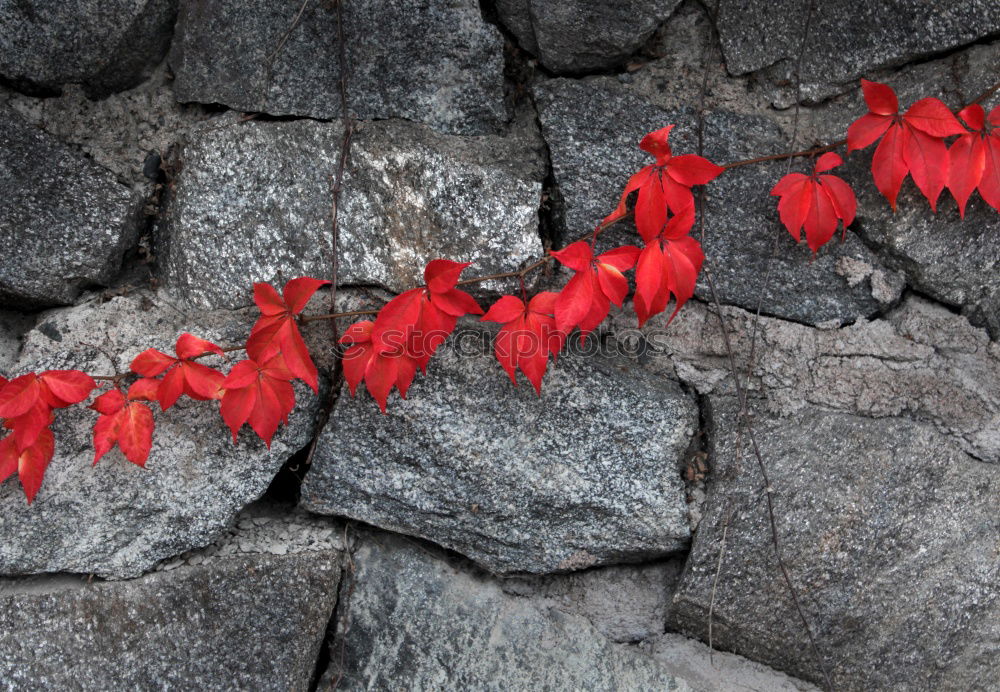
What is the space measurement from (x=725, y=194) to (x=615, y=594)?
77 cm

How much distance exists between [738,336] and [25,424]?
4.06 ft

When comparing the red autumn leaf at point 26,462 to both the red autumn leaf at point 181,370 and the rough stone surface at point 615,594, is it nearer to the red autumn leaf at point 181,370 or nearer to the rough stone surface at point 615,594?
the red autumn leaf at point 181,370

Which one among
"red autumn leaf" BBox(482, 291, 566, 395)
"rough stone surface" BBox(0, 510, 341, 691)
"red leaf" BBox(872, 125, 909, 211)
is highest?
→ "red leaf" BBox(872, 125, 909, 211)

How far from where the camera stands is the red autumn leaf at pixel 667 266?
4.62ft

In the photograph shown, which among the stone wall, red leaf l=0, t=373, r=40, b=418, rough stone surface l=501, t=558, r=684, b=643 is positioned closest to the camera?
red leaf l=0, t=373, r=40, b=418

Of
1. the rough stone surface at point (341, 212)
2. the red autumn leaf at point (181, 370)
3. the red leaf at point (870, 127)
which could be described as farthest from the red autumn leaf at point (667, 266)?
the red autumn leaf at point (181, 370)

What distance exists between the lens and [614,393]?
4.96ft

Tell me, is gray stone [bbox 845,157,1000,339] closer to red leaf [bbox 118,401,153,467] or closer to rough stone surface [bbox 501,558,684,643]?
rough stone surface [bbox 501,558,684,643]

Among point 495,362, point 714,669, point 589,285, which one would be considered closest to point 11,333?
point 495,362

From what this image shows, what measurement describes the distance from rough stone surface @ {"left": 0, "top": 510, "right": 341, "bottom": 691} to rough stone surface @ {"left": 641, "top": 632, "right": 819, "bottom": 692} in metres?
0.63

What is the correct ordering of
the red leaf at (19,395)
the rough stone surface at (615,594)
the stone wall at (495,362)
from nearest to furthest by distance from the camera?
1. the red leaf at (19,395)
2. the stone wall at (495,362)
3. the rough stone surface at (615,594)

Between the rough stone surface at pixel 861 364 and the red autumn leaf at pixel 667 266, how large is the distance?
0.13 m

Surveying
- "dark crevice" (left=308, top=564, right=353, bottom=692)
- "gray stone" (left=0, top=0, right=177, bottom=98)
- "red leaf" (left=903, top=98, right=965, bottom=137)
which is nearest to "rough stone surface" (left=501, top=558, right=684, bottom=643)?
"dark crevice" (left=308, top=564, right=353, bottom=692)

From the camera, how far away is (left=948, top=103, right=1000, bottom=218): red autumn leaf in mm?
1423
